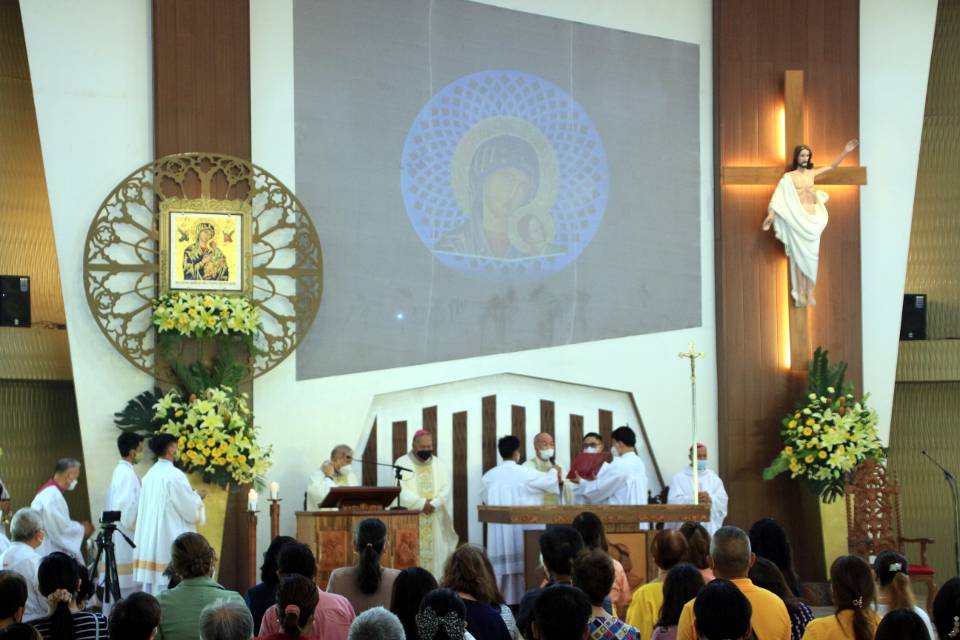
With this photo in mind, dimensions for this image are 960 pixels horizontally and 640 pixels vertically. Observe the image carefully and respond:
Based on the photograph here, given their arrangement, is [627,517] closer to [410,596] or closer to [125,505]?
[125,505]

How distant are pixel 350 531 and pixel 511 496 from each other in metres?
1.93

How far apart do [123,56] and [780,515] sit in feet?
22.7

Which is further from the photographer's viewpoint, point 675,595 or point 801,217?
point 801,217

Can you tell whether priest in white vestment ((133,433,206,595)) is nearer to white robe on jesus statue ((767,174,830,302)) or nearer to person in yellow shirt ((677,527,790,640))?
white robe on jesus statue ((767,174,830,302))

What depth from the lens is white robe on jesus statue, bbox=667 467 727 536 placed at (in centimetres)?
1236

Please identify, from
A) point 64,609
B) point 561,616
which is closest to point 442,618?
point 561,616

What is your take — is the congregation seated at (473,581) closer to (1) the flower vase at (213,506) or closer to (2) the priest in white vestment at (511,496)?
(1) the flower vase at (213,506)

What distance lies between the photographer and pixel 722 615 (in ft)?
14.8

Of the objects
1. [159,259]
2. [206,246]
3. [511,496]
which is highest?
[206,246]

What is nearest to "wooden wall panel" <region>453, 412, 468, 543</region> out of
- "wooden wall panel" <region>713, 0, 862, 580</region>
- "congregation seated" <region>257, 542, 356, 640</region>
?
"wooden wall panel" <region>713, 0, 862, 580</region>

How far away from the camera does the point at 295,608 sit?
5.15m

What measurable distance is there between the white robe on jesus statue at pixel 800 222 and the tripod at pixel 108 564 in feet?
20.4

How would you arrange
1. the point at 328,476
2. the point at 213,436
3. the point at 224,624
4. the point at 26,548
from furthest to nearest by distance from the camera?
the point at 328,476 → the point at 213,436 → the point at 26,548 → the point at 224,624

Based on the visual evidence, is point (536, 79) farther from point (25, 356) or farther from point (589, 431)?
point (25, 356)
